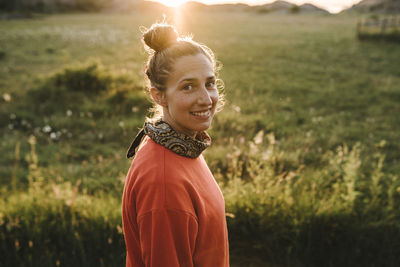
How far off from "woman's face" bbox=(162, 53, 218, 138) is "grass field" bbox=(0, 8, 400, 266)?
1.27 metres

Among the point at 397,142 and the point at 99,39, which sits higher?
the point at 99,39

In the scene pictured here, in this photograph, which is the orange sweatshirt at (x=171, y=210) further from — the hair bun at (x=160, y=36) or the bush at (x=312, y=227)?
the bush at (x=312, y=227)

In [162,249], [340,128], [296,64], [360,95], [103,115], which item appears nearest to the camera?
[162,249]

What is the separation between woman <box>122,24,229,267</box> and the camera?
1387 millimetres

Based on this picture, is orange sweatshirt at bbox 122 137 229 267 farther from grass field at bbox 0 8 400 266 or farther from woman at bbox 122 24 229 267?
grass field at bbox 0 8 400 266

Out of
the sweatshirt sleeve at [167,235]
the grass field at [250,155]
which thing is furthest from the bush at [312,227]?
the sweatshirt sleeve at [167,235]

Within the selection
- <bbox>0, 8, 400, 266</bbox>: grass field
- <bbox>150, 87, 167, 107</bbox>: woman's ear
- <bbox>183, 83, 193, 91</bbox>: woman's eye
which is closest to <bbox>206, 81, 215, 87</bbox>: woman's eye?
<bbox>183, 83, 193, 91</bbox>: woman's eye

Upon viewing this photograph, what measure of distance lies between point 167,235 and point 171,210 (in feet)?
0.38

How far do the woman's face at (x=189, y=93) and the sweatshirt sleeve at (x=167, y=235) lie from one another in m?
0.47

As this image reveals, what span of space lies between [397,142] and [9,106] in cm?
843

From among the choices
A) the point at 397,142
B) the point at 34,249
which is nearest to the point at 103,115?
the point at 34,249

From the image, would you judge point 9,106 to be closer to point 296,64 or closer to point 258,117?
point 258,117

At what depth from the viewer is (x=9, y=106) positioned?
7.58 metres

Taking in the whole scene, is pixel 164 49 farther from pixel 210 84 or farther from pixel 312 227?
pixel 312 227
